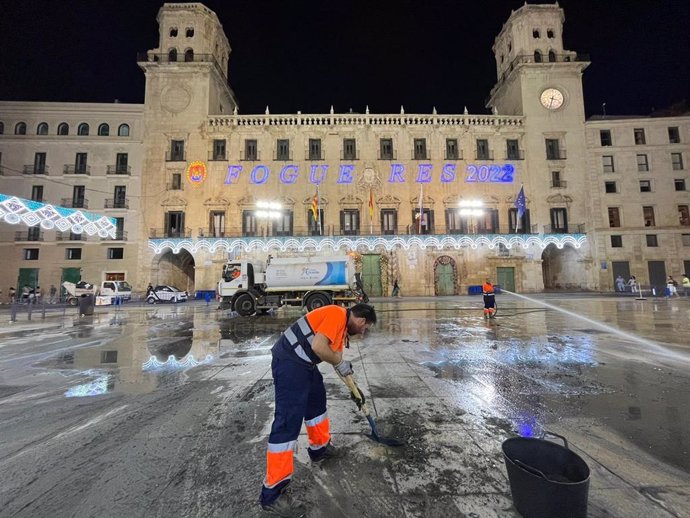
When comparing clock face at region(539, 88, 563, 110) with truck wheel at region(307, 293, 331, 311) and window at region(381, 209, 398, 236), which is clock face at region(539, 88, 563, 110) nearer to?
window at region(381, 209, 398, 236)

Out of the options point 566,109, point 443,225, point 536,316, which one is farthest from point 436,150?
point 536,316

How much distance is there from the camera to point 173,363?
6613 millimetres

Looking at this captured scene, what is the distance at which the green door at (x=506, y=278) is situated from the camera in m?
28.0

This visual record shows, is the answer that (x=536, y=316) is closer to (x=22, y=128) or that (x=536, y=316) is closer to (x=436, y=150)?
(x=436, y=150)

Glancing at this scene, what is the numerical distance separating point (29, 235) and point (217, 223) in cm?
1757

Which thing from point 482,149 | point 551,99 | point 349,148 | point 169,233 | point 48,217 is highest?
point 551,99

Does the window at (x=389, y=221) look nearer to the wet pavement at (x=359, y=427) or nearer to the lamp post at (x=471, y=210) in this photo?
the lamp post at (x=471, y=210)

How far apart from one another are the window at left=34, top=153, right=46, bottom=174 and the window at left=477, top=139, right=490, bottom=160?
42.0 m

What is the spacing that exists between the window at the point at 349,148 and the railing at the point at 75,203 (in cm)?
2504

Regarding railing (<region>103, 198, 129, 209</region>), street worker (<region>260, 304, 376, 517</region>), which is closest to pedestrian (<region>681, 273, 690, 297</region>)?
street worker (<region>260, 304, 376, 517</region>)

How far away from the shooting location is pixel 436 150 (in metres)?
29.0

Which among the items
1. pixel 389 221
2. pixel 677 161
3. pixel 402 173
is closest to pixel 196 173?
pixel 389 221

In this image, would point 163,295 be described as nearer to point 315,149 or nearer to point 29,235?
point 29,235

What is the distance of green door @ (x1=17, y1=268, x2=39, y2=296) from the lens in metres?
27.4
